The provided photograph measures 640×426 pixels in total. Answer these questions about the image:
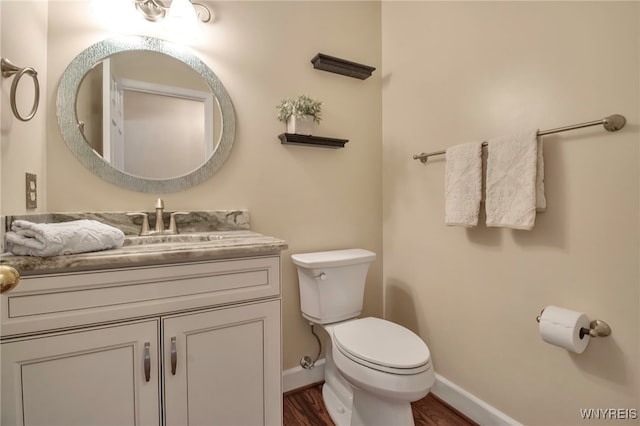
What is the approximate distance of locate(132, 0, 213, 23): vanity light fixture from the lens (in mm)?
1304

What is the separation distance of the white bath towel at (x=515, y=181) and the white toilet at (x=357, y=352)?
2.05 feet

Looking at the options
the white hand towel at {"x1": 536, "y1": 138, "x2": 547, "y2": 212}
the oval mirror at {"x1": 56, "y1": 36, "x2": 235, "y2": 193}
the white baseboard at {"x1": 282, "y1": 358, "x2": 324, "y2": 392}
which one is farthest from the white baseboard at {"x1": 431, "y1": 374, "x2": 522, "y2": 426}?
the oval mirror at {"x1": 56, "y1": 36, "x2": 235, "y2": 193}

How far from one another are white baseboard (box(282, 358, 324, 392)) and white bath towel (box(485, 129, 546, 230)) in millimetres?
1253

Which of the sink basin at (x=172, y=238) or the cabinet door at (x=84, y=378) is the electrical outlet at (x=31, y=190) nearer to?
the sink basin at (x=172, y=238)

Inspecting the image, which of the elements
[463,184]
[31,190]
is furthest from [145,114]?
[463,184]

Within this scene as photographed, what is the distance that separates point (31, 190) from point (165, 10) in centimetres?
96

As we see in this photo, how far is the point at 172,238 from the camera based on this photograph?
1283 mm

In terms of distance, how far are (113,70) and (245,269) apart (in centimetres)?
109

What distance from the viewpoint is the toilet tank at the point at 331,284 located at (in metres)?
1.50

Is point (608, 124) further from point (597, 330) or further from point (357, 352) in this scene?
point (357, 352)

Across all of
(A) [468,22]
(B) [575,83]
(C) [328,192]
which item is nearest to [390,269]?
(C) [328,192]

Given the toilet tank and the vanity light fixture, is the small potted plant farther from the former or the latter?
the toilet tank

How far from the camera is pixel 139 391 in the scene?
2.93 ft

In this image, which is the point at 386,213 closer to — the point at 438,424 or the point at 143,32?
the point at 438,424
